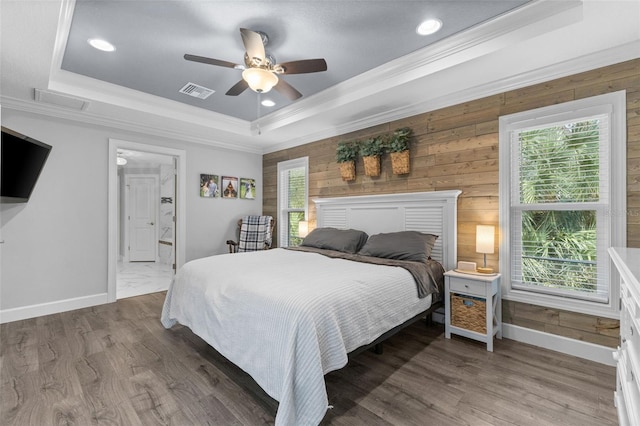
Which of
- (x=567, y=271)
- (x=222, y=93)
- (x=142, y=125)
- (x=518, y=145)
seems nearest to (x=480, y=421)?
(x=567, y=271)

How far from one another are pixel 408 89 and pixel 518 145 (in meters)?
1.19

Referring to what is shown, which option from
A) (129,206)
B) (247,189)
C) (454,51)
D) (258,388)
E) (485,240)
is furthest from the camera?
(129,206)

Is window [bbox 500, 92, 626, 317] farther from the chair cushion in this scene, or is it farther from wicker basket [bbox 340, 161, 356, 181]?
the chair cushion

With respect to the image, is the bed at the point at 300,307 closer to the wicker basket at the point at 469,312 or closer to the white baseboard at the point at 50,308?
the wicker basket at the point at 469,312

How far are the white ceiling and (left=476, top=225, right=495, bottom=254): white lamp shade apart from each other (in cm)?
136

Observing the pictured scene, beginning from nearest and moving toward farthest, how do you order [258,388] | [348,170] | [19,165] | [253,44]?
1. [258,388]
2. [253,44]
3. [19,165]
4. [348,170]

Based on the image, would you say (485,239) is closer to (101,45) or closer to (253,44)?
(253,44)

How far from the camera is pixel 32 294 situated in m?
3.37

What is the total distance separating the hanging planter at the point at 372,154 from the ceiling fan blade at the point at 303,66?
5.25 feet

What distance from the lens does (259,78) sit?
7.70 feet

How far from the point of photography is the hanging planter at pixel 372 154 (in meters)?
3.75

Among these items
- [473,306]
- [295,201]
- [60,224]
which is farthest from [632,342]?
[60,224]

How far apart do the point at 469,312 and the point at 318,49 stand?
2.74m

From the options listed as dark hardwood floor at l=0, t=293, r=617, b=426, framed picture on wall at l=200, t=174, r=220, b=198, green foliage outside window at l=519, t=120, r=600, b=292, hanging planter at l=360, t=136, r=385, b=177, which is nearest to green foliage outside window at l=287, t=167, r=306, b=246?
framed picture on wall at l=200, t=174, r=220, b=198
